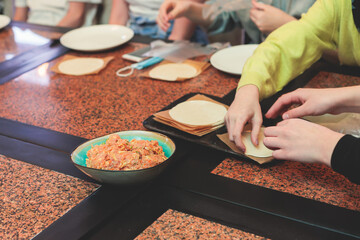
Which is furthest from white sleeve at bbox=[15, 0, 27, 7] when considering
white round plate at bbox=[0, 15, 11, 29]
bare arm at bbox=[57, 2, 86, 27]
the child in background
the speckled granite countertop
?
the speckled granite countertop

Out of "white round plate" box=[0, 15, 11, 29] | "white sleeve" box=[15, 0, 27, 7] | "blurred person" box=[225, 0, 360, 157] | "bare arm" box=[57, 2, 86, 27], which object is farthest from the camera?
"white sleeve" box=[15, 0, 27, 7]

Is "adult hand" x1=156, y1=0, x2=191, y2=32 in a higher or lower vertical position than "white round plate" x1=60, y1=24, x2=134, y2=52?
higher

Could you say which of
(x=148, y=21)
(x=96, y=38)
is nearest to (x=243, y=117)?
(x=96, y=38)

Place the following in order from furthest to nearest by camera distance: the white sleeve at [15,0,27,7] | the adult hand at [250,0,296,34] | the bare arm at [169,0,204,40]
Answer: the white sleeve at [15,0,27,7]
the bare arm at [169,0,204,40]
the adult hand at [250,0,296,34]

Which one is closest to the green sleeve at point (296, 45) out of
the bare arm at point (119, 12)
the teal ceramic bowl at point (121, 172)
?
the teal ceramic bowl at point (121, 172)

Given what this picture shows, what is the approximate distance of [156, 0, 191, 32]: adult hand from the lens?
A: 1710 millimetres

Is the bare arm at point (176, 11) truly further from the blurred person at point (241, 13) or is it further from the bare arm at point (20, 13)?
the bare arm at point (20, 13)

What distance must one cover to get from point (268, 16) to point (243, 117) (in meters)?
0.85

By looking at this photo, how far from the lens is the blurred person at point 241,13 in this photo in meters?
1.68

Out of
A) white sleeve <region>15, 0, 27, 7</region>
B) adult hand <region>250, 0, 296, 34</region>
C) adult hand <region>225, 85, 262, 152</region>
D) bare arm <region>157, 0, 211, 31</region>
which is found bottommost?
white sleeve <region>15, 0, 27, 7</region>

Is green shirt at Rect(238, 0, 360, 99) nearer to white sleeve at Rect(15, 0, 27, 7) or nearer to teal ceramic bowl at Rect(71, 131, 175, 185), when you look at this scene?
teal ceramic bowl at Rect(71, 131, 175, 185)

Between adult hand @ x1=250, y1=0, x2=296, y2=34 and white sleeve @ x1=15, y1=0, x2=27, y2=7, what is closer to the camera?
adult hand @ x1=250, y1=0, x2=296, y2=34

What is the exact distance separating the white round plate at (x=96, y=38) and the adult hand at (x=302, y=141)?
108 centimetres

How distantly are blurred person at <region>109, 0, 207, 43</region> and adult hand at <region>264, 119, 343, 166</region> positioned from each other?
5.08 feet
